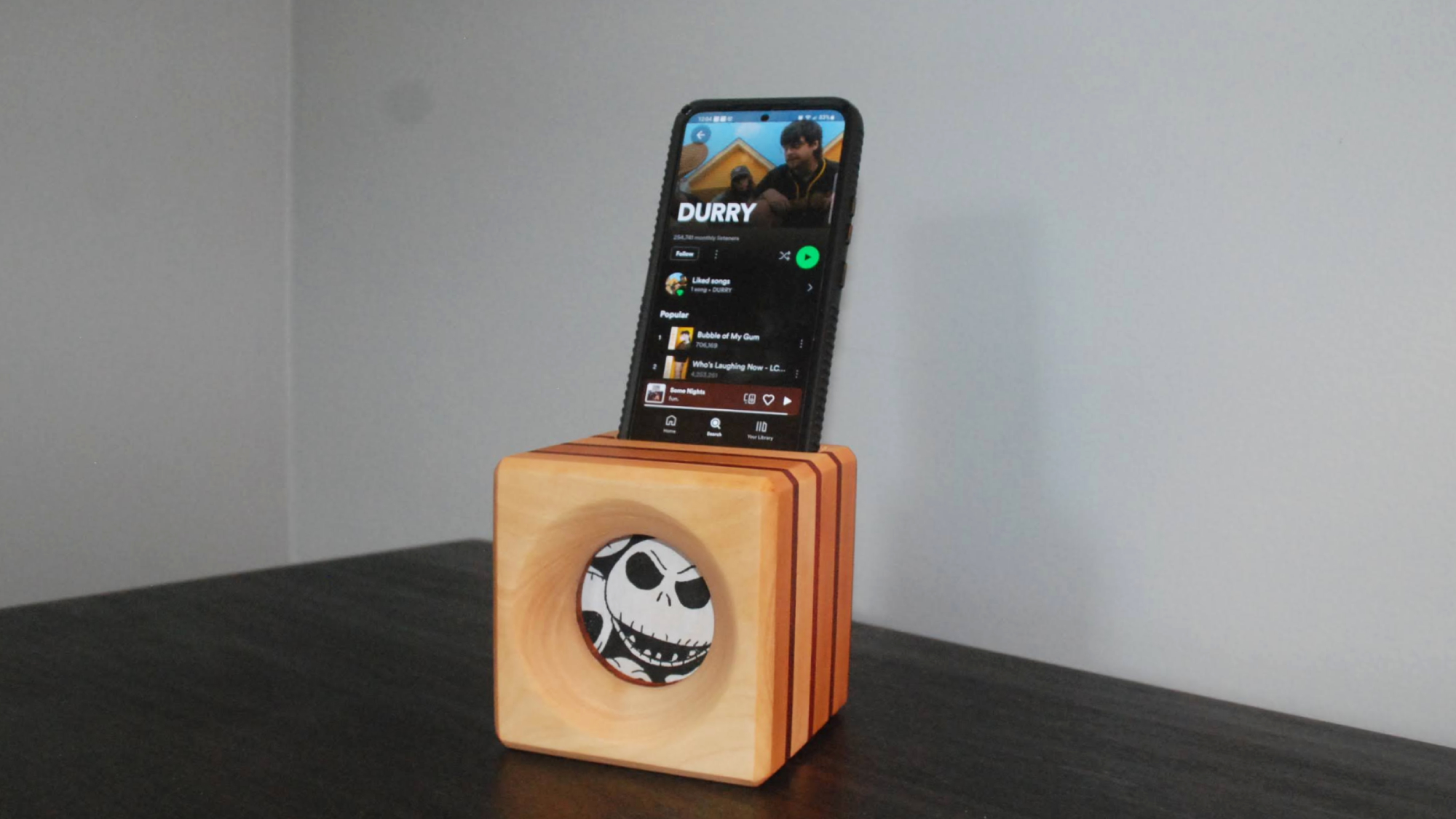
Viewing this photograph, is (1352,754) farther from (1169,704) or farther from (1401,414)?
(1401,414)

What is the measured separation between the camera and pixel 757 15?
0.93 meters

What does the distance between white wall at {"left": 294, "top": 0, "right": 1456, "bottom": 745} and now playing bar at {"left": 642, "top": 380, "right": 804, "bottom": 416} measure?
0.30m

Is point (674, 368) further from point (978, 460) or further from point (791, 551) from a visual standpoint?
point (978, 460)

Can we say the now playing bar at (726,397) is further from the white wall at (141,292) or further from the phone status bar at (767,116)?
the white wall at (141,292)

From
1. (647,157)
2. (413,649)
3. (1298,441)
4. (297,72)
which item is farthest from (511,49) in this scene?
(1298,441)

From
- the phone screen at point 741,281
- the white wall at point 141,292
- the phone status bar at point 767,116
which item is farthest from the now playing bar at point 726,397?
the white wall at point 141,292

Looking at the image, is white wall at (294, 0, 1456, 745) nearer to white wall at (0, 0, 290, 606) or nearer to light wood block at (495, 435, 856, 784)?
light wood block at (495, 435, 856, 784)

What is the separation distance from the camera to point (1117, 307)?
75 centimetres

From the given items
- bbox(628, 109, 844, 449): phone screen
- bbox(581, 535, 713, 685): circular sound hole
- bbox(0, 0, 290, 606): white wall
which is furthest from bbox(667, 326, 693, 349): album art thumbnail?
bbox(0, 0, 290, 606): white wall

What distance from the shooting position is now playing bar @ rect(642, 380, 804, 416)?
1.83 ft

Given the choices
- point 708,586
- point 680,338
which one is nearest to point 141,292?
point 680,338

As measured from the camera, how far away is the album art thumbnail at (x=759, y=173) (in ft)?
1.93

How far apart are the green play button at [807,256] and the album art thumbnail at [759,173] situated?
0.04 ft

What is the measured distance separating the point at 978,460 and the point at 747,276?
0.31 metres
